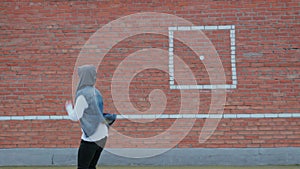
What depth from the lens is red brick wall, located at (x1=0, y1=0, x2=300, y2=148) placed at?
880 cm

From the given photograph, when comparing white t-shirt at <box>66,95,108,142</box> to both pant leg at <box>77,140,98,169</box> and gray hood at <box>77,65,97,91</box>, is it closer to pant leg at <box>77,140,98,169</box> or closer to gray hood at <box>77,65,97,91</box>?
pant leg at <box>77,140,98,169</box>

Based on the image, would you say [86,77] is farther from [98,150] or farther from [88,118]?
[98,150]

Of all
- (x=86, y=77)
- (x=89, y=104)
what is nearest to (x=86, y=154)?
(x=89, y=104)

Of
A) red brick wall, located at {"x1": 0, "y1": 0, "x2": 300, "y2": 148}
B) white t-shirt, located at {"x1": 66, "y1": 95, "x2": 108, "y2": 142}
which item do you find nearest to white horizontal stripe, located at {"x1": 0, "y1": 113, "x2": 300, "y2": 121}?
red brick wall, located at {"x1": 0, "y1": 0, "x2": 300, "y2": 148}

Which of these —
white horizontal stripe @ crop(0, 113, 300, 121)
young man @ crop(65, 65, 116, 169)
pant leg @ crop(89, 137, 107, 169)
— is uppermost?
young man @ crop(65, 65, 116, 169)

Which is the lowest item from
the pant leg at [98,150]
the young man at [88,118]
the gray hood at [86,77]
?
the pant leg at [98,150]

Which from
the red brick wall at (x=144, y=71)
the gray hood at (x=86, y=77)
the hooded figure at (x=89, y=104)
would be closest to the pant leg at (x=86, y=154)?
the hooded figure at (x=89, y=104)

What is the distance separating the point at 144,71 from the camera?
29.5ft

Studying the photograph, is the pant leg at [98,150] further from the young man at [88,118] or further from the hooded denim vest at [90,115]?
the hooded denim vest at [90,115]

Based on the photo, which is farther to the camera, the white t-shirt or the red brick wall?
the red brick wall

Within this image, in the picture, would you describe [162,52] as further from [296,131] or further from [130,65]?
[296,131]

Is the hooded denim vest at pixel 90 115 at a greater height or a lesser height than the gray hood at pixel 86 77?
lesser

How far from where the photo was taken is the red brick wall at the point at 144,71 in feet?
28.9

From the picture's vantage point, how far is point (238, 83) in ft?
29.1
